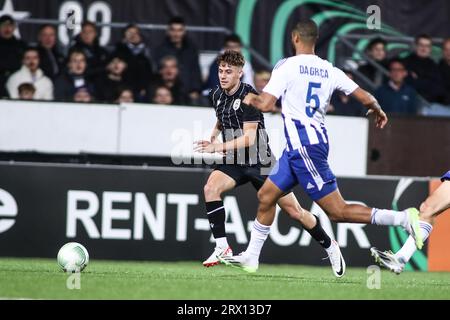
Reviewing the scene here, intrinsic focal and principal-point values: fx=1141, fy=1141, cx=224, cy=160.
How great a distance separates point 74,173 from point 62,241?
2.75ft

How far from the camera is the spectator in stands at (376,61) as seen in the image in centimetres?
1705

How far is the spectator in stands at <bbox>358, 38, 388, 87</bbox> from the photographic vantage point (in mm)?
17047

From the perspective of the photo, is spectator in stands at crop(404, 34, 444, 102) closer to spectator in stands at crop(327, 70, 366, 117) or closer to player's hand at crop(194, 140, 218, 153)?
spectator in stands at crop(327, 70, 366, 117)

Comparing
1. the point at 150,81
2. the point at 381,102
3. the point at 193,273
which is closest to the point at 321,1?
the point at 381,102

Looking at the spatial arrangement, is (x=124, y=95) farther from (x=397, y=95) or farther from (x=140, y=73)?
(x=397, y=95)

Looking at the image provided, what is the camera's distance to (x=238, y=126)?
1170cm

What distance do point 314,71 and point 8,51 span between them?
6.72 m

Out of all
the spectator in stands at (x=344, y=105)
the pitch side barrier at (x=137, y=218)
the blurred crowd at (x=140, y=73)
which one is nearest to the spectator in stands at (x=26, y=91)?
the blurred crowd at (x=140, y=73)

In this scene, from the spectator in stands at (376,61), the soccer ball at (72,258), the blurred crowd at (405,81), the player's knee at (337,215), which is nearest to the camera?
the player's knee at (337,215)

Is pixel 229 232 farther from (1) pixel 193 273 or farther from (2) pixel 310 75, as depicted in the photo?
(2) pixel 310 75

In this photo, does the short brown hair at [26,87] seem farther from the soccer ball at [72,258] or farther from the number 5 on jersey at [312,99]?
the number 5 on jersey at [312,99]

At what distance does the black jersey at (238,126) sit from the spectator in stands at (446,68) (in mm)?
5707

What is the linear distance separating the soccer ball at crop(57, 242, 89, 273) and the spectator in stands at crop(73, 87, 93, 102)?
4.66 metres

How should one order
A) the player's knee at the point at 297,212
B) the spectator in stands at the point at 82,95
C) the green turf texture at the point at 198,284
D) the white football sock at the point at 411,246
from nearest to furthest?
the green turf texture at the point at 198,284, the white football sock at the point at 411,246, the player's knee at the point at 297,212, the spectator in stands at the point at 82,95
